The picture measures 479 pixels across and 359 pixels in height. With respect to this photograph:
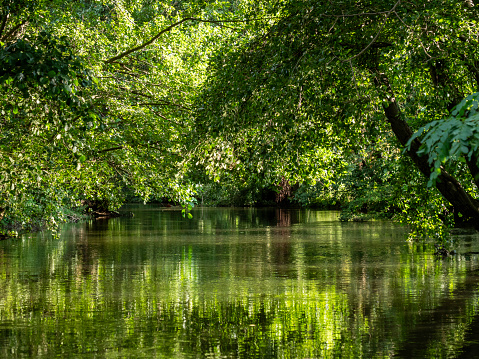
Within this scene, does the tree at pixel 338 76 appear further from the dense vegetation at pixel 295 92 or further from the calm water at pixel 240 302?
the calm water at pixel 240 302

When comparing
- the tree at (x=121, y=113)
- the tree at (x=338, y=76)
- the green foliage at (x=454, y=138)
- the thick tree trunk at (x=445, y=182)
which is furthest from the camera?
the tree at (x=121, y=113)

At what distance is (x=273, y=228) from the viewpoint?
4694cm

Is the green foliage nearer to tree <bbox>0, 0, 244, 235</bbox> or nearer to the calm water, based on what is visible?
the calm water

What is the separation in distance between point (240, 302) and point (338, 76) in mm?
6360

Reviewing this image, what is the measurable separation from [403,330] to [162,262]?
48.5ft

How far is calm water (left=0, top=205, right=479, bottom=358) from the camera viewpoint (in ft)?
38.7

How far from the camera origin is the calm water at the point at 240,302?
1179 cm

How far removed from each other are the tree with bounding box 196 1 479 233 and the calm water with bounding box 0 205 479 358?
125 inches

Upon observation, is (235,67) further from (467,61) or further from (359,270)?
(359,270)

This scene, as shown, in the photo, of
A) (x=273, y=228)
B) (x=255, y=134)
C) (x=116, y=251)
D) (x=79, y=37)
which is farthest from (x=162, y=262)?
(x=273, y=228)

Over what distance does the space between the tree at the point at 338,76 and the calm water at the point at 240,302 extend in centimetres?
318

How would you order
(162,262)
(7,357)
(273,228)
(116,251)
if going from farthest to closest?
(273,228)
(116,251)
(162,262)
(7,357)

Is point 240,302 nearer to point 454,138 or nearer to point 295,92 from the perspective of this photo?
point 295,92

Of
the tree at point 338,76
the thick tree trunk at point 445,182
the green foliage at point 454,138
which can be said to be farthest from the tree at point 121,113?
the green foliage at point 454,138
